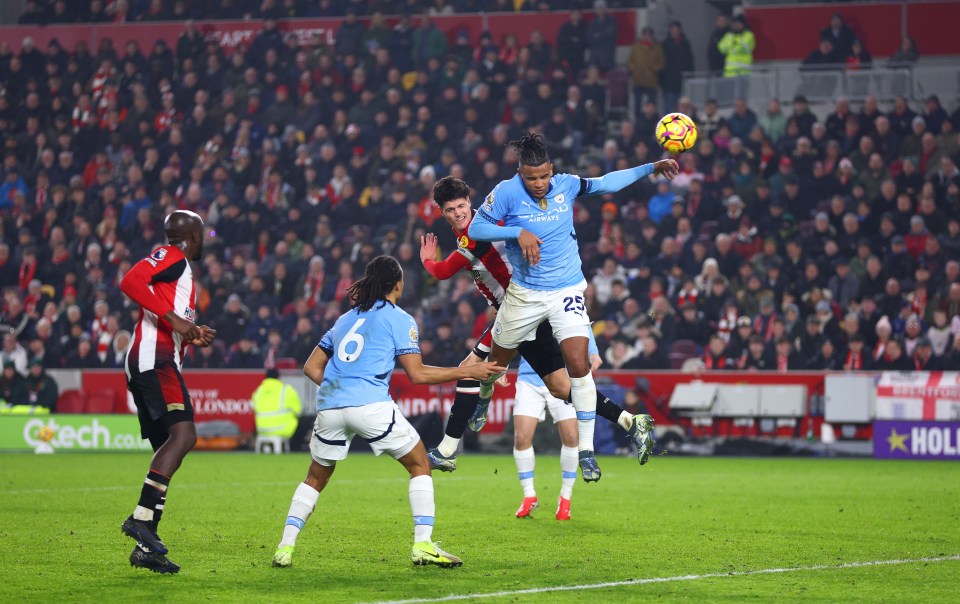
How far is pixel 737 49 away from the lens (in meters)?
26.0

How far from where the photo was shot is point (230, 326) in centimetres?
2395

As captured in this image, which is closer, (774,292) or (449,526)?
(449,526)

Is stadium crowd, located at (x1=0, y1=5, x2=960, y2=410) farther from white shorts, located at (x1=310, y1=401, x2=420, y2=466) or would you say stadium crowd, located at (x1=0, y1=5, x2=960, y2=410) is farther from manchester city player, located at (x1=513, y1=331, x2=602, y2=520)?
white shorts, located at (x1=310, y1=401, x2=420, y2=466)

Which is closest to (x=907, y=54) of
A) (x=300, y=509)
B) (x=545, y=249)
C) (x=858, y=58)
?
(x=858, y=58)

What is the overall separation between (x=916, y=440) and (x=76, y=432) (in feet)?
44.5

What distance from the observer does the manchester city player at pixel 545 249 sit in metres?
9.80

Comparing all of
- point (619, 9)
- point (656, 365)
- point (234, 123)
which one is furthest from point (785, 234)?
point (234, 123)

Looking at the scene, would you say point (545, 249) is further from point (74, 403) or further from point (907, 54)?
point (907, 54)

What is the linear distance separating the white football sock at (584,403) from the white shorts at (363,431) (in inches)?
95.6

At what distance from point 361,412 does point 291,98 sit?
21.5m

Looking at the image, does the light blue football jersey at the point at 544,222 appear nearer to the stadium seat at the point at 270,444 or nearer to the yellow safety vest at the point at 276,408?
the yellow safety vest at the point at 276,408

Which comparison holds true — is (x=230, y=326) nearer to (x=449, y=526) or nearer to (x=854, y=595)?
(x=449, y=526)

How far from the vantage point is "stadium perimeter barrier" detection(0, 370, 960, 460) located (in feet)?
64.0

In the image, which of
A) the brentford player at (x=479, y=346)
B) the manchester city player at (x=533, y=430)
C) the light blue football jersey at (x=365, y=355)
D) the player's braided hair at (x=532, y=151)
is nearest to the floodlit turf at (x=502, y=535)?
the manchester city player at (x=533, y=430)
